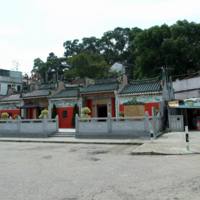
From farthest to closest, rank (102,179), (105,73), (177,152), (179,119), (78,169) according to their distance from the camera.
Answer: (105,73)
(179,119)
(177,152)
(78,169)
(102,179)

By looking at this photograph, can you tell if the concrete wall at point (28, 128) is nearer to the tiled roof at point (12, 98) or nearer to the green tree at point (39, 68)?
the tiled roof at point (12, 98)

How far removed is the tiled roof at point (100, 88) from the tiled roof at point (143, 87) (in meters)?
1.14

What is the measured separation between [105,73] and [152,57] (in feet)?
43.9

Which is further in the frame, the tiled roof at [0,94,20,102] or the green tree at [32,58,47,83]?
the green tree at [32,58,47,83]

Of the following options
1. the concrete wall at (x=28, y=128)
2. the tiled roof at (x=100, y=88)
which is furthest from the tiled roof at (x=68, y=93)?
the concrete wall at (x=28, y=128)

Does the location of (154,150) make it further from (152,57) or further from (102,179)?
(152,57)

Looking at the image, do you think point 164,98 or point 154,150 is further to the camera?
point 164,98

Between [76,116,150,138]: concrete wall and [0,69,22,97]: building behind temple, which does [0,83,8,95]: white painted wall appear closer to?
[0,69,22,97]: building behind temple

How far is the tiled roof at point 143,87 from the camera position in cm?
2556

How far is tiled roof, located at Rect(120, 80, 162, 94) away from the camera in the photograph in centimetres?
2556

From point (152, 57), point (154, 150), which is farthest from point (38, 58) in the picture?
point (154, 150)

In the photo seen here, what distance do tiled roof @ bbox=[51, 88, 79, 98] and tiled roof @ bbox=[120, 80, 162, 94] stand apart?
5745mm

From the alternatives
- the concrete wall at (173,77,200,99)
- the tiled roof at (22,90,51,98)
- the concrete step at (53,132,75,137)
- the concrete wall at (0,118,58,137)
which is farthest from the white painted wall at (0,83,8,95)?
the concrete wall at (173,77,200,99)

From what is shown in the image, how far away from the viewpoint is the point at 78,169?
9602mm
